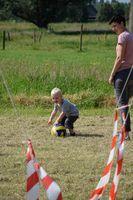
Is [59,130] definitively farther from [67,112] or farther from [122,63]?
[122,63]

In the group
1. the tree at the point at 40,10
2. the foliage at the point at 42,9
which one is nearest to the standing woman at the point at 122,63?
the foliage at the point at 42,9

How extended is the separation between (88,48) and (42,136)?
27.9 metres

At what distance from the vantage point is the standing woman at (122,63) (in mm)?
8664

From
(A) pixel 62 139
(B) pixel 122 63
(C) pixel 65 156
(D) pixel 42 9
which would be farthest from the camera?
(D) pixel 42 9

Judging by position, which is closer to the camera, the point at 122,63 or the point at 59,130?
the point at 122,63

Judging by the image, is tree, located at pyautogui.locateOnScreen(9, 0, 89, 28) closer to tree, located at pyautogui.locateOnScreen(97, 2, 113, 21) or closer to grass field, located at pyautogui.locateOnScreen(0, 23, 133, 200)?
tree, located at pyautogui.locateOnScreen(97, 2, 113, 21)

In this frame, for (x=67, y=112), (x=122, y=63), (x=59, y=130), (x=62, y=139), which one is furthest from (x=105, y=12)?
→ (x=122, y=63)

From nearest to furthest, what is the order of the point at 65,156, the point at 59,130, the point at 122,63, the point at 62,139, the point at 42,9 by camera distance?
the point at 65,156 → the point at 122,63 → the point at 62,139 → the point at 59,130 → the point at 42,9

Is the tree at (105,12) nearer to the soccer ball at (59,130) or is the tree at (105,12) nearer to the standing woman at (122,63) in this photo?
the soccer ball at (59,130)

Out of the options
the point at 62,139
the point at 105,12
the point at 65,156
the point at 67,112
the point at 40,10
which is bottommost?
the point at 105,12

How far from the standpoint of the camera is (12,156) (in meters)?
7.90

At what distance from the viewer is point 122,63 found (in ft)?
28.9

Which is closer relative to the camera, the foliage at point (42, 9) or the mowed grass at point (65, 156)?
the mowed grass at point (65, 156)

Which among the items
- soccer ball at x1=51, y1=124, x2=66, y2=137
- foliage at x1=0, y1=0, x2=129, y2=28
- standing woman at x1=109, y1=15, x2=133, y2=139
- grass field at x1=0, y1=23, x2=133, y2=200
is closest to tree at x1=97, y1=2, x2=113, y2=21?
foliage at x1=0, y1=0, x2=129, y2=28
